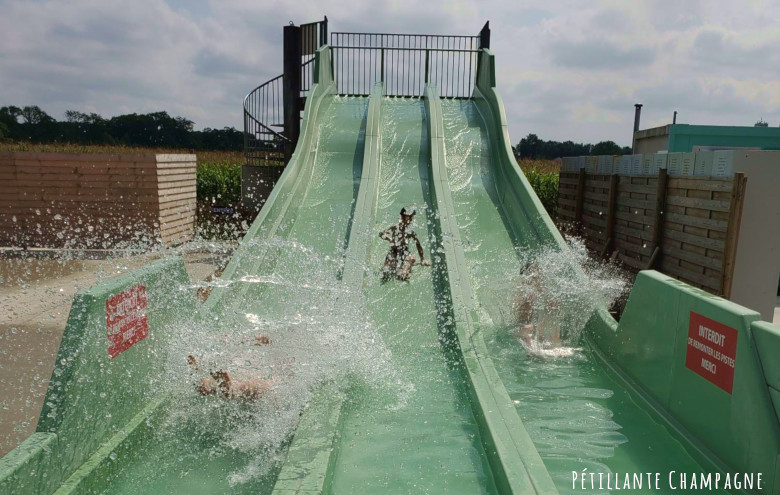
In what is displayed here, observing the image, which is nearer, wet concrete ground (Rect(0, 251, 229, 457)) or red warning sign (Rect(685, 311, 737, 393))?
red warning sign (Rect(685, 311, 737, 393))

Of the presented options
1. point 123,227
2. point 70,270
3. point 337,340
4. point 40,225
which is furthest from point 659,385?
point 40,225

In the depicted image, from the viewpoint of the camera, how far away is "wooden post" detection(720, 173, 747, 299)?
6.24 meters

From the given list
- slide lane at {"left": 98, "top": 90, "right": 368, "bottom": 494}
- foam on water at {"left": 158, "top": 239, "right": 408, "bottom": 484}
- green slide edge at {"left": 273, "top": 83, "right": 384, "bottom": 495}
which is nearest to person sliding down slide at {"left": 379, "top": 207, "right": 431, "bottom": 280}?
green slide edge at {"left": 273, "top": 83, "right": 384, "bottom": 495}

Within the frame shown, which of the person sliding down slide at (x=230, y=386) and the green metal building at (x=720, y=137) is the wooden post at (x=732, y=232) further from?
the green metal building at (x=720, y=137)

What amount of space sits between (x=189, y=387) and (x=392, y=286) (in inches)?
112

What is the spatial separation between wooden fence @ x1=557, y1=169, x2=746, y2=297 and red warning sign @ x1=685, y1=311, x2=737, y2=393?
2937 millimetres

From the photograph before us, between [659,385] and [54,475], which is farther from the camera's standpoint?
[659,385]

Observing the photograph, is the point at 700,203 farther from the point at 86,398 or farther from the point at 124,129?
the point at 124,129

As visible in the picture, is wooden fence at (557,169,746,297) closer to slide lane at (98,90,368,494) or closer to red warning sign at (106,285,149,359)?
slide lane at (98,90,368,494)

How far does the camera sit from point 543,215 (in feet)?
25.2

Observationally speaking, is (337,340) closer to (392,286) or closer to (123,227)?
(392,286)

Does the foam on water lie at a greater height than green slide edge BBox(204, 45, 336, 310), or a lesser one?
lesser

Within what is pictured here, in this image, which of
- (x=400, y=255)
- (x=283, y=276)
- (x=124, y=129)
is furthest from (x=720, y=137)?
(x=124, y=129)

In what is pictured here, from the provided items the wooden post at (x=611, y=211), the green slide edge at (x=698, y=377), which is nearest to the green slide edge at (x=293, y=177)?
the green slide edge at (x=698, y=377)
